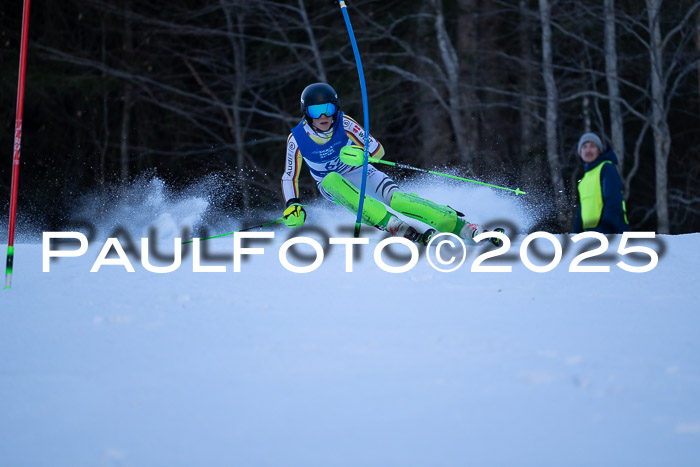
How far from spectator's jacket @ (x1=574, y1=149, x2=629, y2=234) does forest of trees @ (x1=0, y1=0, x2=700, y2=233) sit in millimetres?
5838

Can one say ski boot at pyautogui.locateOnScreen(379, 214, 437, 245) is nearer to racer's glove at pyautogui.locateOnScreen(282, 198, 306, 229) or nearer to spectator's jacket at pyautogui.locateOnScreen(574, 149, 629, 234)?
racer's glove at pyautogui.locateOnScreen(282, 198, 306, 229)

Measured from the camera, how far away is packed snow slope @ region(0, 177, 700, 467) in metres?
2.50

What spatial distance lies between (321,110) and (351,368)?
317 cm

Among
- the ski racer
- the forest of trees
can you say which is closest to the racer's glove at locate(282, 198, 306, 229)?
the ski racer

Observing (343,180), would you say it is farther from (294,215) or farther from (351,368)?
(351,368)

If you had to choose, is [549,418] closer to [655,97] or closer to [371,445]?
[371,445]

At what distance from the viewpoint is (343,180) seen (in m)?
6.14

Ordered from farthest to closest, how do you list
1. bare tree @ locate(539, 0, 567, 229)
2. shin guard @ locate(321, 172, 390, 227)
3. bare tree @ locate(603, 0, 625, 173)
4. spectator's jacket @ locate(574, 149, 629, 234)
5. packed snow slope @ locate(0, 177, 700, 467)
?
bare tree @ locate(539, 0, 567, 229), bare tree @ locate(603, 0, 625, 173), spectator's jacket @ locate(574, 149, 629, 234), shin guard @ locate(321, 172, 390, 227), packed snow slope @ locate(0, 177, 700, 467)

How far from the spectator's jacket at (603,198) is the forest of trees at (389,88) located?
584cm

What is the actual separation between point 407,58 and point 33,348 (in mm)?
12270

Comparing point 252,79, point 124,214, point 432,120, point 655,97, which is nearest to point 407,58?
point 432,120

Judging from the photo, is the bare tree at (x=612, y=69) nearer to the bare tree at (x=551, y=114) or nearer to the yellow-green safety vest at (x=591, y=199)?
the bare tree at (x=551, y=114)

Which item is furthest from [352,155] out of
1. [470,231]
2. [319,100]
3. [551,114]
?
[551,114]

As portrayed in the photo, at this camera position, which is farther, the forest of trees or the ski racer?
the forest of trees
